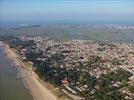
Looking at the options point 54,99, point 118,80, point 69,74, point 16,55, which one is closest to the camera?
point 54,99

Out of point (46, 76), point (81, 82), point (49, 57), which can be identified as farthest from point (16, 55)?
point (81, 82)

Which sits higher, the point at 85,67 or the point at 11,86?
the point at 85,67

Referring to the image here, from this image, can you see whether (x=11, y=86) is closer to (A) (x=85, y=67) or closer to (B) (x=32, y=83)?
(B) (x=32, y=83)

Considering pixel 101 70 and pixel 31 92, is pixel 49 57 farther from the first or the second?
pixel 31 92

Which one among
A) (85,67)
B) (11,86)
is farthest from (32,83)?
(85,67)

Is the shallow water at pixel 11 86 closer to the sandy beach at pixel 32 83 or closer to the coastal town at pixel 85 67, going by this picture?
the sandy beach at pixel 32 83

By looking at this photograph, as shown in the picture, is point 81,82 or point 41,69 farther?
point 41,69
